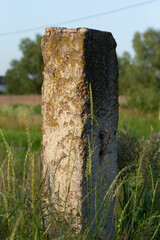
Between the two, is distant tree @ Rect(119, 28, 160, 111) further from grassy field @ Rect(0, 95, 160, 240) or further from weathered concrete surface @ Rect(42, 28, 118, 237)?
weathered concrete surface @ Rect(42, 28, 118, 237)

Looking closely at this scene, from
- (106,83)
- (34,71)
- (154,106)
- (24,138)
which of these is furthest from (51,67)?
(34,71)

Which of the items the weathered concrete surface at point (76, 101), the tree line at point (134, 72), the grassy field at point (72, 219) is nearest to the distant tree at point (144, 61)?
the tree line at point (134, 72)

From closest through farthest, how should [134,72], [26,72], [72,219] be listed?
[72,219]
[134,72]
[26,72]

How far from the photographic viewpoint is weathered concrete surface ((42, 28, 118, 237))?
205cm

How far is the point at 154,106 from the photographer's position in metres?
17.5

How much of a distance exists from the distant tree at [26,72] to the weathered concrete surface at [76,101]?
41490mm

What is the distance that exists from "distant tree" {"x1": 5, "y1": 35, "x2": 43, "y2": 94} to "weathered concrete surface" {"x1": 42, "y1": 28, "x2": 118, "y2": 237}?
41.5 metres

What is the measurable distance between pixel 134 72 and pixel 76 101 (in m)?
25.2

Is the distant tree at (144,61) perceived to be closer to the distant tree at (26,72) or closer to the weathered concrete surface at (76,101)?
the distant tree at (26,72)

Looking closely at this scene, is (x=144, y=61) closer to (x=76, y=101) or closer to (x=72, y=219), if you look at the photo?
(x=76, y=101)

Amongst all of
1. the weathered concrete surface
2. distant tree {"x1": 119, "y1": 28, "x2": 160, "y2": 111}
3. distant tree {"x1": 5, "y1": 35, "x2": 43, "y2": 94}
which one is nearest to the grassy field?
the weathered concrete surface

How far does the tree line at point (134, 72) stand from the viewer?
58.7 ft

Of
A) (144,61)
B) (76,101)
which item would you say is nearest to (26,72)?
(144,61)

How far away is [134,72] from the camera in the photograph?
2650 centimetres
